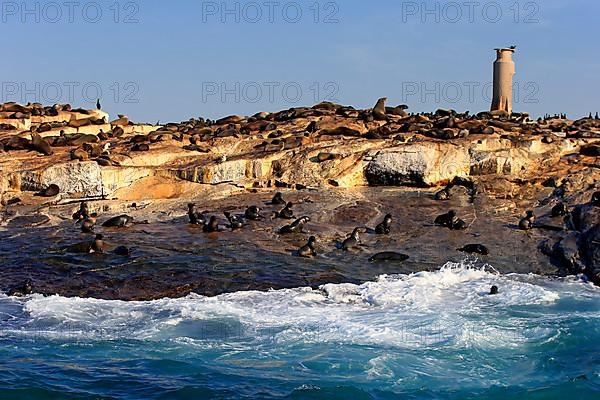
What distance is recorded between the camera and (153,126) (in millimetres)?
30469

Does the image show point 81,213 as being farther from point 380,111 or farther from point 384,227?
point 380,111

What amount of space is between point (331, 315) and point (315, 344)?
1412 mm

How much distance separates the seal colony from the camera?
16.4 metres

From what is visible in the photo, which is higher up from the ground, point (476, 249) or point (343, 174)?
point (343, 174)

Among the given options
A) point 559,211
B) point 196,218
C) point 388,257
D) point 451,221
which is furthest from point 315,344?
point 559,211

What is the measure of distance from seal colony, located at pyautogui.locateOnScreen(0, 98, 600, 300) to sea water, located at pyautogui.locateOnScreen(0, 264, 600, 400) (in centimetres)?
243

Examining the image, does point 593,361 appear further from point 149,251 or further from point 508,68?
point 508,68

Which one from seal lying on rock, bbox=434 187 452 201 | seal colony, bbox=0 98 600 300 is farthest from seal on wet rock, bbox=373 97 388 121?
seal lying on rock, bbox=434 187 452 201

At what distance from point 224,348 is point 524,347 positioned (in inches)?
155

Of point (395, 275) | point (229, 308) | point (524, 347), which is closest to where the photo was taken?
point (524, 347)

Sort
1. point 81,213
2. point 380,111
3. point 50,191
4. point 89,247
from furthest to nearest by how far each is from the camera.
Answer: point 380,111
point 50,191
point 81,213
point 89,247

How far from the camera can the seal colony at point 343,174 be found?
1642 cm

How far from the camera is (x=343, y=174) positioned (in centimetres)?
2017

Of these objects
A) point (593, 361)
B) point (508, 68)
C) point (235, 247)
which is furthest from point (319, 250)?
point (508, 68)
